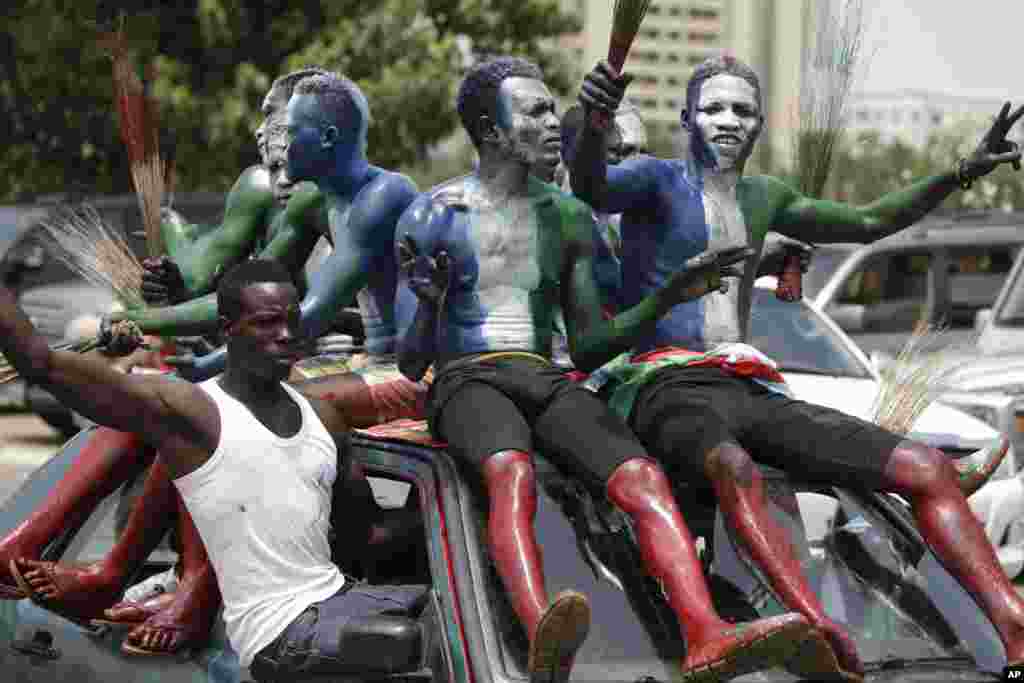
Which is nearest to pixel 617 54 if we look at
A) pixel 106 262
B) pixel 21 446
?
pixel 106 262

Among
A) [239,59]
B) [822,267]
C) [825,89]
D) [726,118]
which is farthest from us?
[239,59]

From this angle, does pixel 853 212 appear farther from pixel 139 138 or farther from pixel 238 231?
pixel 139 138

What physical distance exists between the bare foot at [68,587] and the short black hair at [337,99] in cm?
164

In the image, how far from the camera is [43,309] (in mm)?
16406

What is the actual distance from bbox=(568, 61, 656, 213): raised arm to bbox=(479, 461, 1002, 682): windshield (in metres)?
0.78

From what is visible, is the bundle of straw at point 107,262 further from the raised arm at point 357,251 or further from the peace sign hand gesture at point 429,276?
the peace sign hand gesture at point 429,276

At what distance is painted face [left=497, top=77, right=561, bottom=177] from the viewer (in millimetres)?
5363

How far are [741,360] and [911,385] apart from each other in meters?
1.20

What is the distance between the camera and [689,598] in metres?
4.38

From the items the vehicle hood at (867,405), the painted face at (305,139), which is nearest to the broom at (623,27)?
the painted face at (305,139)

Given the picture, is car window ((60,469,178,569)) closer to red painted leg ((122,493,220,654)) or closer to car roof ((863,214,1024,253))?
red painted leg ((122,493,220,654))

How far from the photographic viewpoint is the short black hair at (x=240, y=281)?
4.57 metres

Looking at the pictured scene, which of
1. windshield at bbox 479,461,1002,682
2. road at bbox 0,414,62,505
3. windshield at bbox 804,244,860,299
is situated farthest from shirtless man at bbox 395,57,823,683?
windshield at bbox 804,244,860,299

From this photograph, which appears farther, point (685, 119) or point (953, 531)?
point (685, 119)
